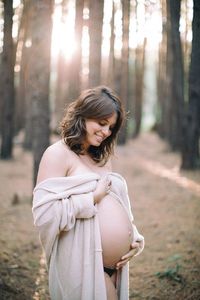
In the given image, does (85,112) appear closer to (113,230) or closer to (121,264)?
(113,230)

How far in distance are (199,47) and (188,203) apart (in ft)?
13.2

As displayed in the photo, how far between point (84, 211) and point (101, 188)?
23 cm

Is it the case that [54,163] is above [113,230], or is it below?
above

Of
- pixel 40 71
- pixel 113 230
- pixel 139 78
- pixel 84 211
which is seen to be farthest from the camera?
pixel 139 78

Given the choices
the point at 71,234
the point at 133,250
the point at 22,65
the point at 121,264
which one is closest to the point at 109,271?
the point at 121,264

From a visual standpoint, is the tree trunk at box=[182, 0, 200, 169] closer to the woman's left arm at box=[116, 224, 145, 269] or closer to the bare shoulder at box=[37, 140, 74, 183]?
the woman's left arm at box=[116, 224, 145, 269]

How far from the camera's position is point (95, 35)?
5.77 m

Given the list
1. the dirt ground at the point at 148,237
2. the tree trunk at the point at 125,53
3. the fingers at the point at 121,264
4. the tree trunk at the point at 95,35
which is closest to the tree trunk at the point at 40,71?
the tree trunk at the point at 95,35

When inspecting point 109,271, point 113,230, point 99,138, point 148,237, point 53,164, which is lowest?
point 148,237

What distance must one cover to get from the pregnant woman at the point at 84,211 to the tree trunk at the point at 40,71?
371cm

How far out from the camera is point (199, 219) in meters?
6.49

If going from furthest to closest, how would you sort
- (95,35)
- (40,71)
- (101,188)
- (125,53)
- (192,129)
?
(125,53)
(192,129)
(40,71)
(95,35)
(101,188)

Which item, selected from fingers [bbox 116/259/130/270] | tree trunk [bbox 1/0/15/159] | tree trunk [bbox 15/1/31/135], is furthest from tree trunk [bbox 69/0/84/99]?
fingers [bbox 116/259/130/270]

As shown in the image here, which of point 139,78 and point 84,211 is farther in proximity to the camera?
point 139,78
